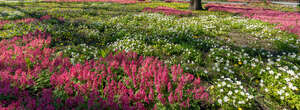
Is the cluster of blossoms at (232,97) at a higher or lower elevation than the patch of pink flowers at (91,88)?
lower

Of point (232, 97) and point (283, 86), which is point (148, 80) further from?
point (283, 86)

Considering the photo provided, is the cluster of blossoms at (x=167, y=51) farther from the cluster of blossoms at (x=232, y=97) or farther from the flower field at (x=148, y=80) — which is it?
the cluster of blossoms at (x=232, y=97)

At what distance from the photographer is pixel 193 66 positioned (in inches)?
195

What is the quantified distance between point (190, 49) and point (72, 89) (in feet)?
12.5

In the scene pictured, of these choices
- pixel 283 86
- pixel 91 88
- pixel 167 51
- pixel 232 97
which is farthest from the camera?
pixel 167 51

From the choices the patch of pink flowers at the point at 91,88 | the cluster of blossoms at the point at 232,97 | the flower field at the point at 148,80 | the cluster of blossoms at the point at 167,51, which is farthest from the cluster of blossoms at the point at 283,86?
the cluster of blossoms at the point at 167,51

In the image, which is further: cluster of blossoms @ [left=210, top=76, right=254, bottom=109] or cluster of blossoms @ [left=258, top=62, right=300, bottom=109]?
cluster of blossoms @ [left=258, top=62, right=300, bottom=109]

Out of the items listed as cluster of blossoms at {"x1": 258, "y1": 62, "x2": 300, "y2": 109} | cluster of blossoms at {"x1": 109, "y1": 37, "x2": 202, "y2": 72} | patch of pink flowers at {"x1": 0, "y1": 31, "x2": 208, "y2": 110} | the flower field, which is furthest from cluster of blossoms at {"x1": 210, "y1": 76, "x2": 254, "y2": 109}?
cluster of blossoms at {"x1": 109, "y1": 37, "x2": 202, "y2": 72}

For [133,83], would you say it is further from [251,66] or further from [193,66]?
[251,66]

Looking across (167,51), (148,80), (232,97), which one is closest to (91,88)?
(148,80)

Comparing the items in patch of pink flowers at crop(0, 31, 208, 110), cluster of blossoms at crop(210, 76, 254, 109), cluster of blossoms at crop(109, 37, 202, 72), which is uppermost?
cluster of blossoms at crop(109, 37, 202, 72)

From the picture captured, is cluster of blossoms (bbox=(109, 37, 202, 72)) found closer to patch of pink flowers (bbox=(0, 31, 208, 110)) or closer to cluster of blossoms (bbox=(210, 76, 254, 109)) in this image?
patch of pink flowers (bbox=(0, 31, 208, 110))

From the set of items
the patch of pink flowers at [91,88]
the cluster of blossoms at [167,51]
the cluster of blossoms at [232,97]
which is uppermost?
the cluster of blossoms at [167,51]

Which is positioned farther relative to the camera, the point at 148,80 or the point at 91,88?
the point at 148,80
